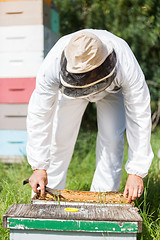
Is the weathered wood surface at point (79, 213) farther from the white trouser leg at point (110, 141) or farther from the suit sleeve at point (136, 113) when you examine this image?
the white trouser leg at point (110, 141)

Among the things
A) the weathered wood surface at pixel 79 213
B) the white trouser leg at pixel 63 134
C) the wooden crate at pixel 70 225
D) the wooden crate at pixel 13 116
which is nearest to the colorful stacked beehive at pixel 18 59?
the wooden crate at pixel 13 116

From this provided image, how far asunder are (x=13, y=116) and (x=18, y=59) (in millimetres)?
656

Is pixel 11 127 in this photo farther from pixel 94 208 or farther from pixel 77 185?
pixel 94 208

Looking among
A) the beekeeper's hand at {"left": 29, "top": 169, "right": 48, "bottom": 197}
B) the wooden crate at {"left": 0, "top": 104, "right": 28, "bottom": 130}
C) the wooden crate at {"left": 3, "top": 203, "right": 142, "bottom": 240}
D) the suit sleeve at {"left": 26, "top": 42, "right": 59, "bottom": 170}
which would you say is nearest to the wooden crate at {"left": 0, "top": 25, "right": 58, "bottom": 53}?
the wooden crate at {"left": 0, "top": 104, "right": 28, "bottom": 130}

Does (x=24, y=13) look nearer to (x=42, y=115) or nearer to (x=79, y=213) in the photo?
(x=42, y=115)

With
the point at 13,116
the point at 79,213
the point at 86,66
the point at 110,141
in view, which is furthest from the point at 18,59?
the point at 79,213

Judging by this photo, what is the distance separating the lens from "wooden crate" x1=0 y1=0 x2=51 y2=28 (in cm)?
391

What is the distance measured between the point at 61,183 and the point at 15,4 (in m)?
2.20

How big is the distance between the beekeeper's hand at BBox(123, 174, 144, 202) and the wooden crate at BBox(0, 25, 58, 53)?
87.4 inches

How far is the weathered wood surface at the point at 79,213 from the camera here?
169 cm

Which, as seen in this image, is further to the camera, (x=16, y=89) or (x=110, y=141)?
(x=16, y=89)

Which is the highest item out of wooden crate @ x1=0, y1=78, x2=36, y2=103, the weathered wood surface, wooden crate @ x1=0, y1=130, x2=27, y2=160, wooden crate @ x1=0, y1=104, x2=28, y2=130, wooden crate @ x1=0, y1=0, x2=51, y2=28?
wooden crate @ x1=0, y1=0, x2=51, y2=28

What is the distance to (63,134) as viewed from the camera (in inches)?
110

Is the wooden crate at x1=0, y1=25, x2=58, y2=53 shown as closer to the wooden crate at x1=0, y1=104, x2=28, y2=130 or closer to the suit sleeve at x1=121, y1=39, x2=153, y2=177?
the wooden crate at x1=0, y1=104, x2=28, y2=130
